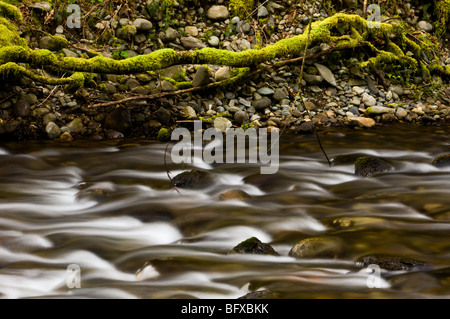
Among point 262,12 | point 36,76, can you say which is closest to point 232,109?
point 262,12

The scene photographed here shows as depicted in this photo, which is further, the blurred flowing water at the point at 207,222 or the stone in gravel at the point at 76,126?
the stone in gravel at the point at 76,126

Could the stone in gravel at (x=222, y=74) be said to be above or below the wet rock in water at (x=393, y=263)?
above

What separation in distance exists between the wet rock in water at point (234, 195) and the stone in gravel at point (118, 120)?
8.81ft

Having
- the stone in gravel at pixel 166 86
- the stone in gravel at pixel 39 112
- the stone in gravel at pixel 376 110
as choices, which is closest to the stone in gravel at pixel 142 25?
the stone in gravel at pixel 166 86

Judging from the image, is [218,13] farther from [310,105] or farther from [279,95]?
[310,105]

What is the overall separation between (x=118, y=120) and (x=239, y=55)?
6.61 feet

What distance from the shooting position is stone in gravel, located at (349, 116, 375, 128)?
8070mm

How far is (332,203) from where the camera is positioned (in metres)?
4.86

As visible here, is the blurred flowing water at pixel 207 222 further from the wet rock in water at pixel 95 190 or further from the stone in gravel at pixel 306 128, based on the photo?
the stone in gravel at pixel 306 128

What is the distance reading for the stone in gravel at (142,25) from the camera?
8.73 m

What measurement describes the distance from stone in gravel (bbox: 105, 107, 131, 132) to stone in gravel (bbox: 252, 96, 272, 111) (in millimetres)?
1910

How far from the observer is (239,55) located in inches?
310
